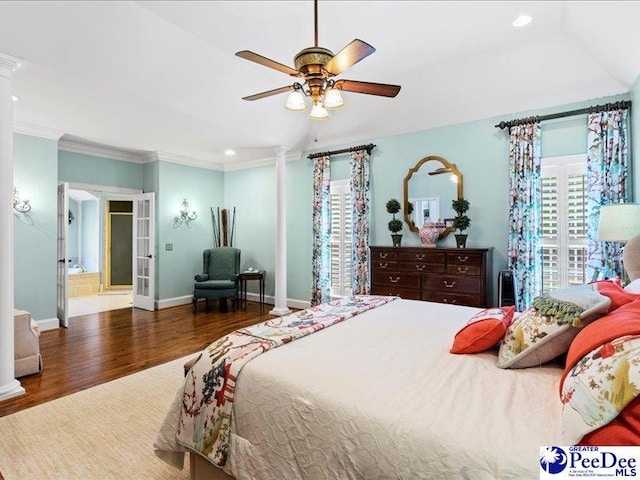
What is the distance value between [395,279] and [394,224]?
797 mm

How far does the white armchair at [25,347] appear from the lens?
3279mm

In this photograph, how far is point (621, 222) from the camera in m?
2.86

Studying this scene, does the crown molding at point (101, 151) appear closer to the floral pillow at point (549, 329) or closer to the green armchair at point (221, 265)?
the green armchair at point (221, 265)

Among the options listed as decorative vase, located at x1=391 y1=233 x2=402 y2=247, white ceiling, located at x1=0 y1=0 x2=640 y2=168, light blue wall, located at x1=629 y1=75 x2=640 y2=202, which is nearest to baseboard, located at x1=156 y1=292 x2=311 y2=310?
decorative vase, located at x1=391 y1=233 x2=402 y2=247

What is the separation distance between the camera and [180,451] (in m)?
1.75

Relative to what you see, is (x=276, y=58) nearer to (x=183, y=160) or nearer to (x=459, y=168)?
(x=459, y=168)

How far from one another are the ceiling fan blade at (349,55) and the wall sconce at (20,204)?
470cm

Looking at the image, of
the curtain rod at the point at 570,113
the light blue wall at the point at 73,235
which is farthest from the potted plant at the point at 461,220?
the light blue wall at the point at 73,235

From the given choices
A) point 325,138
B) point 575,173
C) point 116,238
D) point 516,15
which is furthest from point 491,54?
point 116,238

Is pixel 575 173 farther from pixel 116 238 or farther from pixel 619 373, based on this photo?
pixel 116 238

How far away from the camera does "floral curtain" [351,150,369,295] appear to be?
17.4 feet

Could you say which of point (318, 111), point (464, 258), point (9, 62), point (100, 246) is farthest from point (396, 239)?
point (100, 246)

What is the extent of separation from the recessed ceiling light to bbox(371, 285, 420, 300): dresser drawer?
298 centimetres

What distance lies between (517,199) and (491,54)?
1677mm
